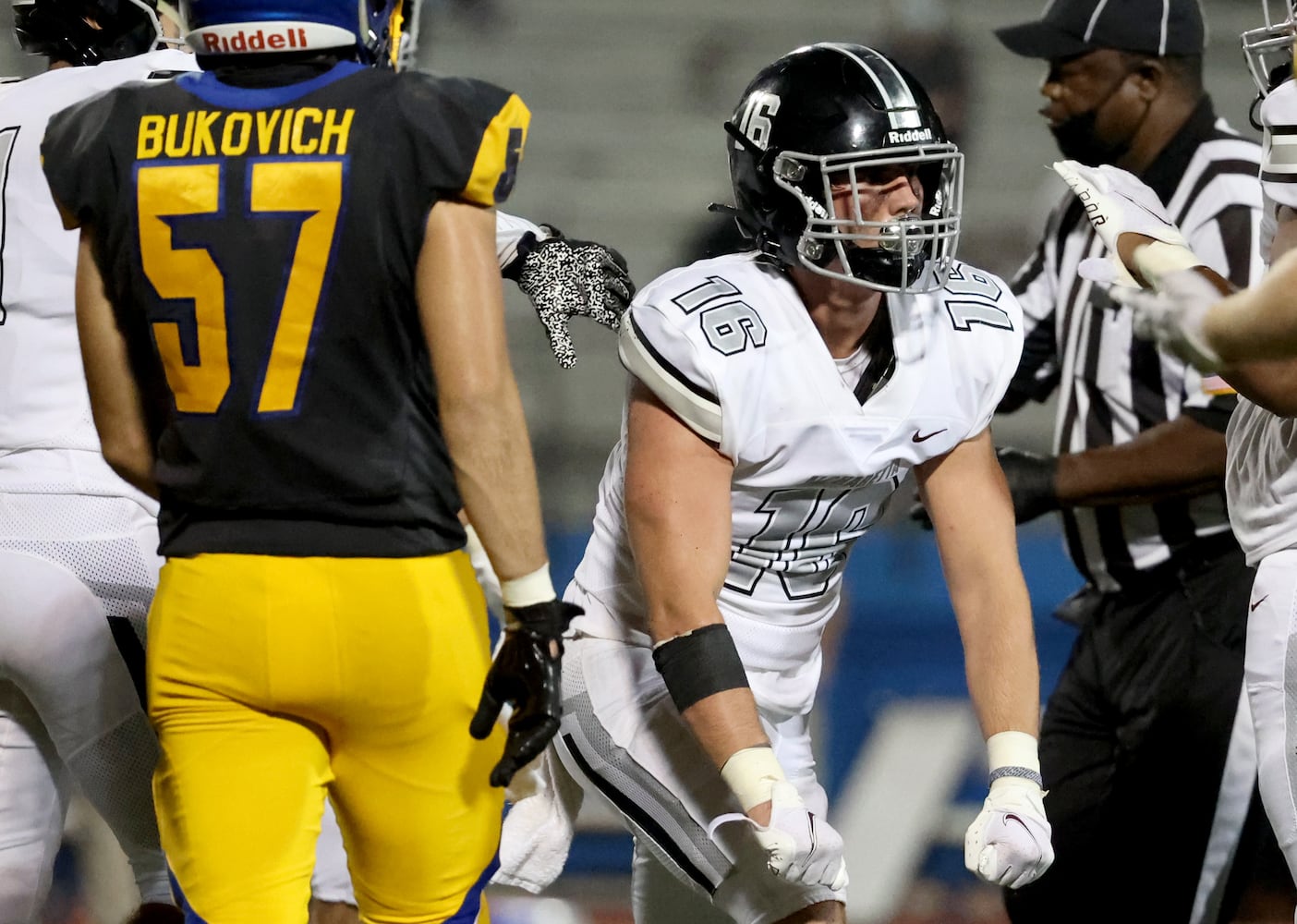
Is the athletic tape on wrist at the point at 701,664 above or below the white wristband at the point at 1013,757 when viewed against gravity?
above

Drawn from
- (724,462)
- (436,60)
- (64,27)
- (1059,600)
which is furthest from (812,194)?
(436,60)

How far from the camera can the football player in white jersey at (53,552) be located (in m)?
2.15

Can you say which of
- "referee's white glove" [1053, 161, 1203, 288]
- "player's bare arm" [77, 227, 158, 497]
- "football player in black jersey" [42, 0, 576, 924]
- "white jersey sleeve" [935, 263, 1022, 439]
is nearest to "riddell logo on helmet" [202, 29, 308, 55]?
"football player in black jersey" [42, 0, 576, 924]

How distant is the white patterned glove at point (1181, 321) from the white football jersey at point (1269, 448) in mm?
249

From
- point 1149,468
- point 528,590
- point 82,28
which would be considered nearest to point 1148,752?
point 1149,468

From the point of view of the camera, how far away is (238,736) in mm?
1712

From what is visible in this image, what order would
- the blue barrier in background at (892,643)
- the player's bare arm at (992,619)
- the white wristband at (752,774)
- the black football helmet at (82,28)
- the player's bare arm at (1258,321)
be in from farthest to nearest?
the blue barrier in background at (892,643) < the black football helmet at (82,28) < the player's bare arm at (992,619) < the white wristband at (752,774) < the player's bare arm at (1258,321)

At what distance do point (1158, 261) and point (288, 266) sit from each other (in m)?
1.03

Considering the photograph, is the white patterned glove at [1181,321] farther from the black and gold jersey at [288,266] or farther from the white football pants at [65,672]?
the white football pants at [65,672]

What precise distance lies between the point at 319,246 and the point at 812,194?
69cm

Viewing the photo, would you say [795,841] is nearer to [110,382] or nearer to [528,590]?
[528,590]

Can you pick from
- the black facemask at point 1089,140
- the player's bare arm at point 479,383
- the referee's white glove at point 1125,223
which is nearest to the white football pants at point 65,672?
the player's bare arm at point 479,383

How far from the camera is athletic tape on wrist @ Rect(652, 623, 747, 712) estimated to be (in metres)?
1.88

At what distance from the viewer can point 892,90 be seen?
81.3 inches
